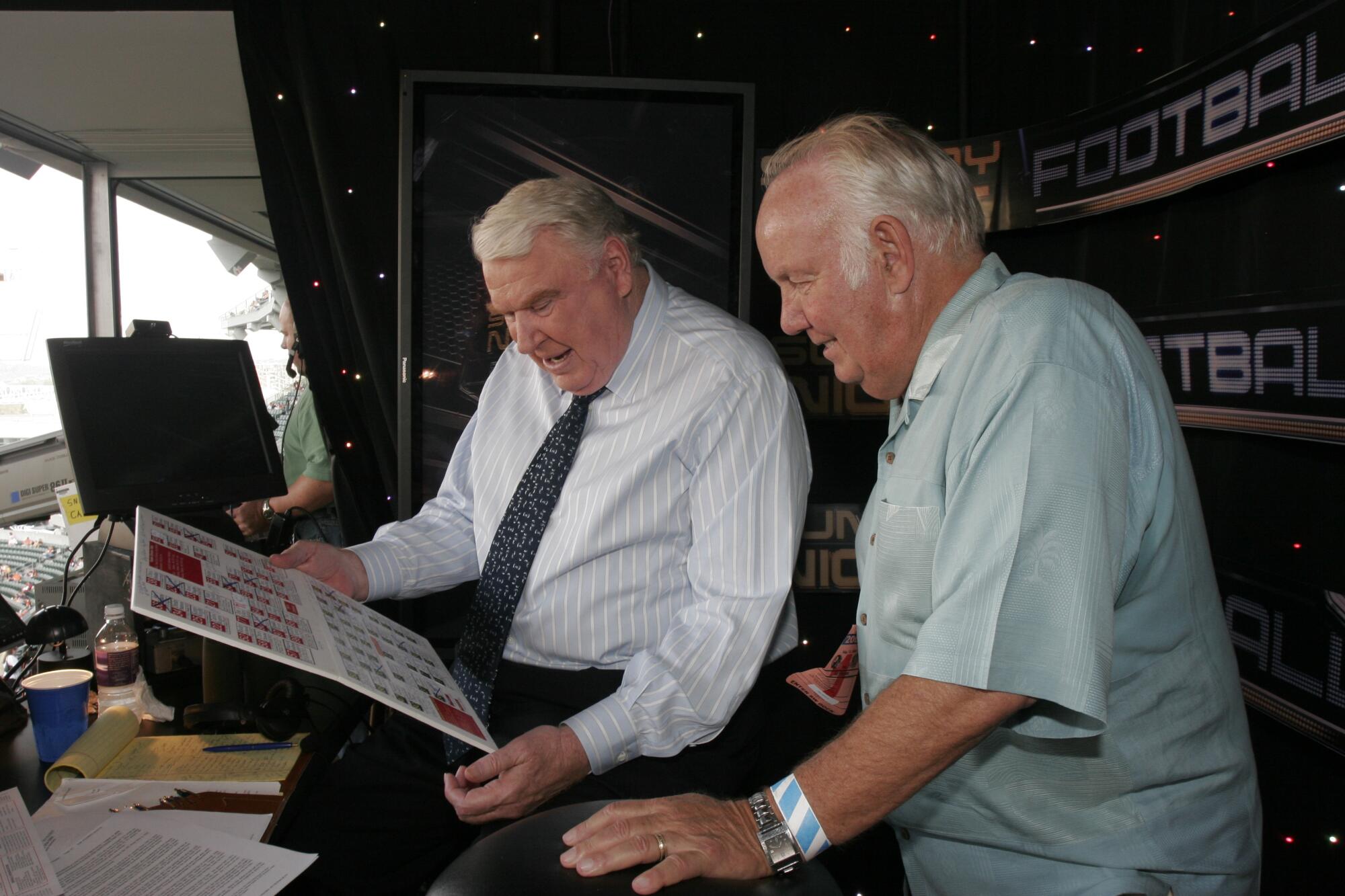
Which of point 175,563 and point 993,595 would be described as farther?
point 175,563

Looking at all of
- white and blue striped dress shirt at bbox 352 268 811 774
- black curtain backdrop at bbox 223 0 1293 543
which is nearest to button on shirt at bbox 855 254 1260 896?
white and blue striped dress shirt at bbox 352 268 811 774

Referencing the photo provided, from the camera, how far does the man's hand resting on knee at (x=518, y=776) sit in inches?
54.2

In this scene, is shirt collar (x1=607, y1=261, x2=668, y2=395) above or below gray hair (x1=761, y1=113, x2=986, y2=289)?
below

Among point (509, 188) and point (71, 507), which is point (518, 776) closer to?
point (71, 507)

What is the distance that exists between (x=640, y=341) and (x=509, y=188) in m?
1.11

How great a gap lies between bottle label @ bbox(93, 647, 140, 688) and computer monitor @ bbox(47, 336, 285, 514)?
0.82 feet

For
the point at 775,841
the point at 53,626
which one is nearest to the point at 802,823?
the point at 775,841

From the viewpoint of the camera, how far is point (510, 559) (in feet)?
5.71

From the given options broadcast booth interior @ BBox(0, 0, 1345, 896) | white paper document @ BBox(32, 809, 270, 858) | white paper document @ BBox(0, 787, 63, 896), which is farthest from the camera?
broadcast booth interior @ BBox(0, 0, 1345, 896)

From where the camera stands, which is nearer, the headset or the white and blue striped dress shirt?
the white and blue striped dress shirt

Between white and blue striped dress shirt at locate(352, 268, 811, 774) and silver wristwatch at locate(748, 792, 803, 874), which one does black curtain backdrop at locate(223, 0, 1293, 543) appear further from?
silver wristwatch at locate(748, 792, 803, 874)

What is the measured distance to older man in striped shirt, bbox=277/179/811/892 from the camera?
1556 mm

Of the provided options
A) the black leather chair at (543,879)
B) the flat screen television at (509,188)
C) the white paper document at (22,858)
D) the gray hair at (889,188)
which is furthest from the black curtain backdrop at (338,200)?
the black leather chair at (543,879)

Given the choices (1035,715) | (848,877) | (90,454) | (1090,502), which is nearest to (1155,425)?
(1090,502)
